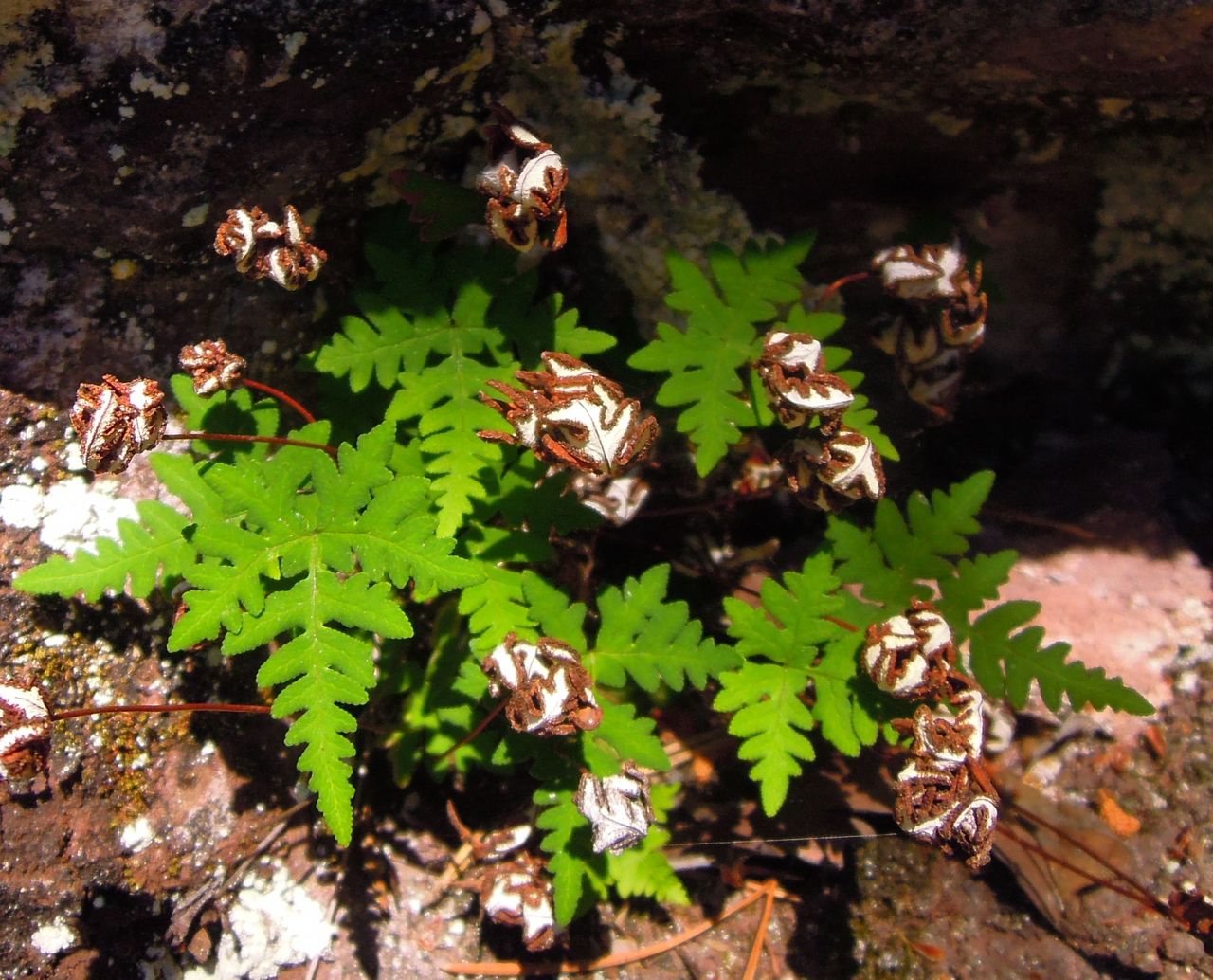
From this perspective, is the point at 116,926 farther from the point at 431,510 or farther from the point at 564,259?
the point at 564,259

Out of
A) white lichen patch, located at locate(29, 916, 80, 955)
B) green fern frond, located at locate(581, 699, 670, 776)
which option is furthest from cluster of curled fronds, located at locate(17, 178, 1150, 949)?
white lichen patch, located at locate(29, 916, 80, 955)

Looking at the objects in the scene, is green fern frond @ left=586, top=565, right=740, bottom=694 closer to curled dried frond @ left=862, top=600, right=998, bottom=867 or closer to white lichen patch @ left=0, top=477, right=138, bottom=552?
curled dried frond @ left=862, top=600, right=998, bottom=867

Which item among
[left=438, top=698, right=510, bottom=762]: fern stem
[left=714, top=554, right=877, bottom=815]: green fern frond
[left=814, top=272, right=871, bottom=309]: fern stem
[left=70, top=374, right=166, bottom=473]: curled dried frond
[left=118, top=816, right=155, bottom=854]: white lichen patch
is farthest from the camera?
[left=814, top=272, right=871, bottom=309]: fern stem

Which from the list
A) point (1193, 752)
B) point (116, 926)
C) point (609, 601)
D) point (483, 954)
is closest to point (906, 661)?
point (609, 601)

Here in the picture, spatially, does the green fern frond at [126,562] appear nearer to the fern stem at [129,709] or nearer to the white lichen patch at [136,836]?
the fern stem at [129,709]

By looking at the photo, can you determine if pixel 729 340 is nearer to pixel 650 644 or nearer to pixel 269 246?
pixel 650 644

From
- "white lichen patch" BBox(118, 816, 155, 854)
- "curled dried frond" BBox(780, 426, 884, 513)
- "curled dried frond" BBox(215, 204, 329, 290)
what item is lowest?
"white lichen patch" BBox(118, 816, 155, 854)
